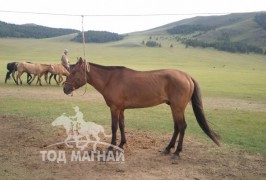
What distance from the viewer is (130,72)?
8.21 metres

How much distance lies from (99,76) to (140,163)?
2350 millimetres

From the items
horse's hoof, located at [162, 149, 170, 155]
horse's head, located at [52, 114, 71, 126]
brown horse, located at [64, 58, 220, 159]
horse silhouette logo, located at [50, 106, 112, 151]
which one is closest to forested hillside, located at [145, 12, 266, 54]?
horse's head, located at [52, 114, 71, 126]

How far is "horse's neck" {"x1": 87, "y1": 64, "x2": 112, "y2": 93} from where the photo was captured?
26.9 ft

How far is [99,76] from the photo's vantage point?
325 inches

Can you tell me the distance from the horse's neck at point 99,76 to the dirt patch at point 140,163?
173 centimetres

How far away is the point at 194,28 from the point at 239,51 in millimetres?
68225

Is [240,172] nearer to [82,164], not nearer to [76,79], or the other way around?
[82,164]

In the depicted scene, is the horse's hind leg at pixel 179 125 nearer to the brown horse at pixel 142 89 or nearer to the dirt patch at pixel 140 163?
the brown horse at pixel 142 89

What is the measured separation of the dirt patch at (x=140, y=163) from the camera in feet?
21.8

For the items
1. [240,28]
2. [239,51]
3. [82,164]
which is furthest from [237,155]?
[240,28]

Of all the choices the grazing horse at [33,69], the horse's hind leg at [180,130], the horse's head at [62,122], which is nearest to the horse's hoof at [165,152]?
the horse's hind leg at [180,130]

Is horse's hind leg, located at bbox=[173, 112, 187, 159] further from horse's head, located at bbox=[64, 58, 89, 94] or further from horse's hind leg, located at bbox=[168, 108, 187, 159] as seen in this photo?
horse's head, located at bbox=[64, 58, 89, 94]
